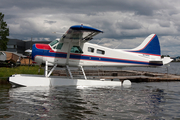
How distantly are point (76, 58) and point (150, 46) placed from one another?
549 centimetres

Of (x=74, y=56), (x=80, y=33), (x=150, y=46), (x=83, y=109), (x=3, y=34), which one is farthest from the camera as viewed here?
(x=3, y=34)

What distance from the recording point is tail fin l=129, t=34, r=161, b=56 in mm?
12836

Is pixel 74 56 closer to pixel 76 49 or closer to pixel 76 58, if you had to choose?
pixel 76 58

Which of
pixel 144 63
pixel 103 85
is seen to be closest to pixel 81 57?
pixel 103 85

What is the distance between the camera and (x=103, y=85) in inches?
447

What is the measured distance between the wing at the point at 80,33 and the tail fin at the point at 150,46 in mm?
4268

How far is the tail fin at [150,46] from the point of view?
505 inches

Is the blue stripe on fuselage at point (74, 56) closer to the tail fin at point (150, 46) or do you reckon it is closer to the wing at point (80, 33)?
the wing at point (80, 33)

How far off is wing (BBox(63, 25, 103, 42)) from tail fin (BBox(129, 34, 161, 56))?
4.27 m

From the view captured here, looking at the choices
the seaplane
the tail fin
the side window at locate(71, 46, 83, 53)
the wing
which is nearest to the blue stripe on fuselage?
the seaplane

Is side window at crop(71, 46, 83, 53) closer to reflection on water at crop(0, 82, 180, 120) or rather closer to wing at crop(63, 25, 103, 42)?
wing at crop(63, 25, 103, 42)

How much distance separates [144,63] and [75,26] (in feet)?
19.4

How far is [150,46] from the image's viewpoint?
1295 centimetres

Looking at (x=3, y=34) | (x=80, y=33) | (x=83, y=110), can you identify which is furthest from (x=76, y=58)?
(x=3, y=34)
